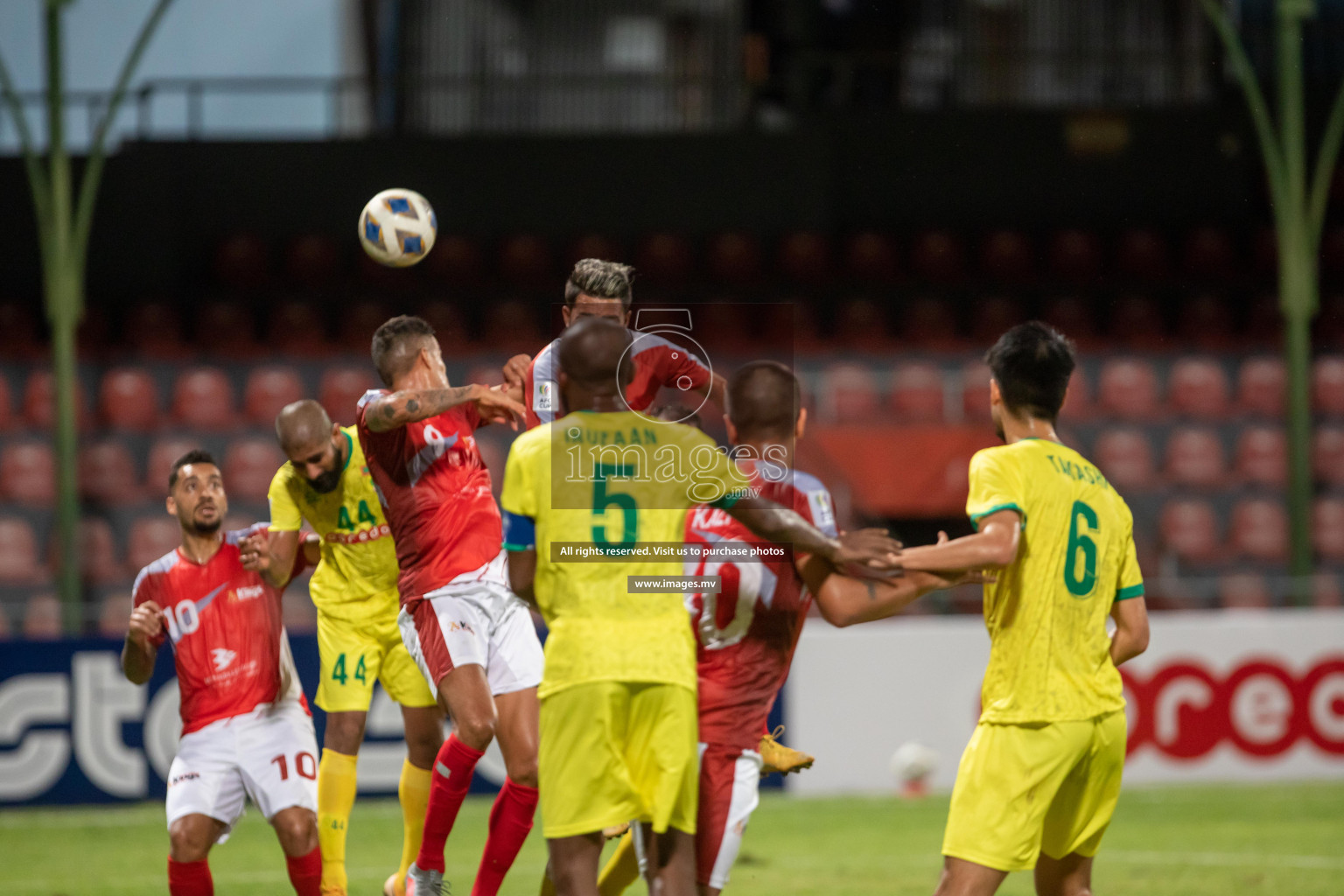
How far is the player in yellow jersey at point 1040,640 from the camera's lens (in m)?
4.47

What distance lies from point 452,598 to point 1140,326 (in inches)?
494

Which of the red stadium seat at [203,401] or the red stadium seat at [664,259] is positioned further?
the red stadium seat at [664,259]

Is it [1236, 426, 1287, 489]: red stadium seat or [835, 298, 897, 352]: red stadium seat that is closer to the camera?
[1236, 426, 1287, 489]: red stadium seat

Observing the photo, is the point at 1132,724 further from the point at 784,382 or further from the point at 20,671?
the point at 20,671

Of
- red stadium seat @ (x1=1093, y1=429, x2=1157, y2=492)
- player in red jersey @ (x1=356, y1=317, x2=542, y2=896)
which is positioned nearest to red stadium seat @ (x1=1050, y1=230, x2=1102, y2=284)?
red stadium seat @ (x1=1093, y1=429, x2=1157, y2=492)

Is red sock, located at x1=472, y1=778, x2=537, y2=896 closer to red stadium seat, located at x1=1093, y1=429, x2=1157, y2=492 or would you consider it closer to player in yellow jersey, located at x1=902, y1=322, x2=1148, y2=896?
player in yellow jersey, located at x1=902, y1=322, x2=1148, y2=896

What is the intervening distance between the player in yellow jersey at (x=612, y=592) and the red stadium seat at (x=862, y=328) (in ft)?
39.6

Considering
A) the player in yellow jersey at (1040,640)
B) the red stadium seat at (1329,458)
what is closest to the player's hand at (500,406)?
the player in yellow jersey at (1040,640)

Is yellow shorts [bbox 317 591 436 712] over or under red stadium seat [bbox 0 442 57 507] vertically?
under

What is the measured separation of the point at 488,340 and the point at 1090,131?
839 centimetres

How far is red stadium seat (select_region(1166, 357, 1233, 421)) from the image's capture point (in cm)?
1595

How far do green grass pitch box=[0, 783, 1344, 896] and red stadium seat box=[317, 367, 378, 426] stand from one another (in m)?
4.32

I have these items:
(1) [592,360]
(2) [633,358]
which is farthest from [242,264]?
(1) [592,360]

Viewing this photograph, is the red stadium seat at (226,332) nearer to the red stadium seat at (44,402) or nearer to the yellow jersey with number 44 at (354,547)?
the red stadium seat at (44,402)
